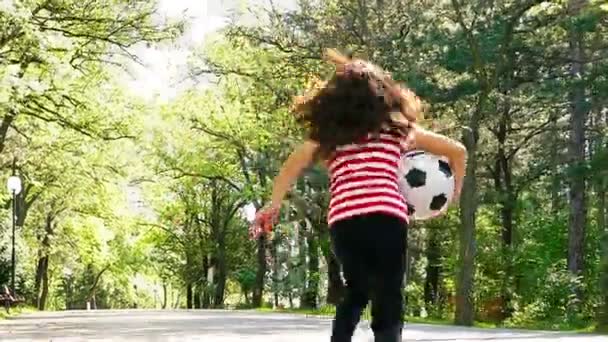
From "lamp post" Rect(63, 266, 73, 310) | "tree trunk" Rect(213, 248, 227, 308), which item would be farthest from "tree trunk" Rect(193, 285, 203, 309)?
"lamp post" Rect(63, 266, 73, 310)

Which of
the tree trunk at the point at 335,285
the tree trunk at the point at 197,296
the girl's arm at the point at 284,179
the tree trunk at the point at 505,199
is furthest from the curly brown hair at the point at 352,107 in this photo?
the tree trunk at the point at 197,296

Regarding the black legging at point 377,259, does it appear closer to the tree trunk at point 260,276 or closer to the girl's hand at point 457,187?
the girl's hand at point 457,187

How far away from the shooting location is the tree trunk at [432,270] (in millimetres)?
36812

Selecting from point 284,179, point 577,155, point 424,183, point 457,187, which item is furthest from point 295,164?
point 577,155

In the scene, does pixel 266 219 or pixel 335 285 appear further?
pixel 335 285

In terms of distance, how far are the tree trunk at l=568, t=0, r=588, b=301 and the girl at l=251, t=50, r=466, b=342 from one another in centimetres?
1974

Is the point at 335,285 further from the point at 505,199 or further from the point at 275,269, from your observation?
the point at 275,269

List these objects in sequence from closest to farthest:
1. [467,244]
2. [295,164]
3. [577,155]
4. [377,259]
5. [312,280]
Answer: [377,259] < [295,164] < [467,244] < [577,155] < [312,280]

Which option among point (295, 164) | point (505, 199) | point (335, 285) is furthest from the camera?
point (505, 199)

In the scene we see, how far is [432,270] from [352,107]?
3521 centimetres

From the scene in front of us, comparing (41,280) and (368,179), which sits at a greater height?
(41,280)

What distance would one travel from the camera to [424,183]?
16.2ft

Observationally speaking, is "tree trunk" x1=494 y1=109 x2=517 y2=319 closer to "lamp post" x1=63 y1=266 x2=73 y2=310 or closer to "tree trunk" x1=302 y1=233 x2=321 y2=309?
"tree trunk" x1=302 y1=233 x2=321 y2=309

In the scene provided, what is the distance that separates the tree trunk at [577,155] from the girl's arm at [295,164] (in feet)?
64.5
